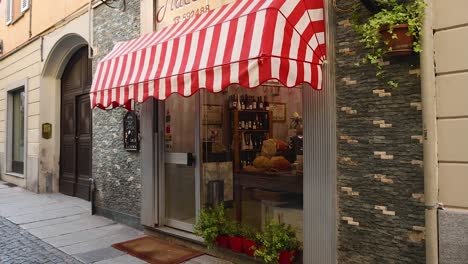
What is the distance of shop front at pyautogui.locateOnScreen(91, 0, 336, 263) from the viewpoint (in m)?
3.75

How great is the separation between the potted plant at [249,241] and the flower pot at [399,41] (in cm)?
265

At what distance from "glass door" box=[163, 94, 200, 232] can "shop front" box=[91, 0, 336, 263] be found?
0.05 feet

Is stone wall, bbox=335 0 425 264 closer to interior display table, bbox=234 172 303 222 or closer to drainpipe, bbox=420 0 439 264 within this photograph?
drainpipe, bbox=420 0 439 264

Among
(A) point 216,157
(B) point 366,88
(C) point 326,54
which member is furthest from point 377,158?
(A) point 216,157

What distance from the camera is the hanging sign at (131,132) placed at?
6855mm

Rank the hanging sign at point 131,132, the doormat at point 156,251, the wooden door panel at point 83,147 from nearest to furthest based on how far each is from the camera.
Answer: the doormat at point 156,251 < the hanging sign at point 131,132 < the wooden door panel at point 83,147

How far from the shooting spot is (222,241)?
5.20 metres

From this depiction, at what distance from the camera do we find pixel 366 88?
12.5ft

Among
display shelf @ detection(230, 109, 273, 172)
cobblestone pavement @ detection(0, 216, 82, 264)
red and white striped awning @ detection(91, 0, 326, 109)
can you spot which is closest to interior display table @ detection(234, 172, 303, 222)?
display shelf @ detection(230, 109, 273, 172)

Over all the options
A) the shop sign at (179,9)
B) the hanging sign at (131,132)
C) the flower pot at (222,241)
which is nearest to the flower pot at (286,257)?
the flower pot at (222,241)

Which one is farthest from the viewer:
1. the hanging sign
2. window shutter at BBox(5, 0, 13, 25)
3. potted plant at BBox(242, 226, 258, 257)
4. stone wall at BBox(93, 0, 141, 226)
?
window shutter at BBox(5, 0, 13, 25)

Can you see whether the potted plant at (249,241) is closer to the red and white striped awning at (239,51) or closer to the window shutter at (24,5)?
the red and white striped awning at (239,51)

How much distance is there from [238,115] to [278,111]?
3.13 ft

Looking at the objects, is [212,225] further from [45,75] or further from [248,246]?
[45,75]
